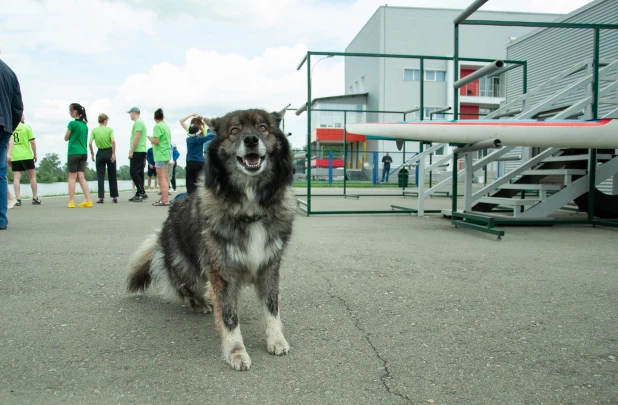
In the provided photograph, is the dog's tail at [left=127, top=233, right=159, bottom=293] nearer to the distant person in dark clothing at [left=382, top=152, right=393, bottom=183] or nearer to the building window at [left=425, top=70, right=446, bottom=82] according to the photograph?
the distant person in dark clothing at [left=382, top=152, right=393, bottom=183]

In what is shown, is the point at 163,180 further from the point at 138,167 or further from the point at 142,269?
the point at 142,269

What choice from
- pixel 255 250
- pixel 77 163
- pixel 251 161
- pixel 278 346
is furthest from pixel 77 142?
pixel 278 346

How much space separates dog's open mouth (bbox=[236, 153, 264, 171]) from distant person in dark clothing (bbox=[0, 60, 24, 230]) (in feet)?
16.7

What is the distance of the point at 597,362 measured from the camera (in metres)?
2.51

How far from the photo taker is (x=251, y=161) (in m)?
2.88

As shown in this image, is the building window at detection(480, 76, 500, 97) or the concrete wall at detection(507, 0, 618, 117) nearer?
the concrete wall at detection(507, 0, 618, 117)

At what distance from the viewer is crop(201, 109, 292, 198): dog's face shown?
2865mm

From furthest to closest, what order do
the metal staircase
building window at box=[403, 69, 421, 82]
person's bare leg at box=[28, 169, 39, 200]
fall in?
building window at box=[403, 69, 421, 82] → person's bare leg at box=[28, 169, 39, 200] → the metal staircase

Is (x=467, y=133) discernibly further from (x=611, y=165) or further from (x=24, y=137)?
(x=24, y=137)

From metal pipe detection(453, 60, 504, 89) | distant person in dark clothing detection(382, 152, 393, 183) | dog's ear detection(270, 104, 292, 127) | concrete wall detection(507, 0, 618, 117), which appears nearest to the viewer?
dog's ear detection(270, 104, 292, 127)

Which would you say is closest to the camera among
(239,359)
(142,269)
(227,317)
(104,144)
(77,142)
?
(239,359)

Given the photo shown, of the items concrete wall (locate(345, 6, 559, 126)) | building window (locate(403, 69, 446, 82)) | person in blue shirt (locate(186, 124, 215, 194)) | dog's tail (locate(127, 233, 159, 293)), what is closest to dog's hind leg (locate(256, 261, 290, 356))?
dog's tail (locate(127, 233, 159, 293))

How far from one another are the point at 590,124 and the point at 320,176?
21918 mm

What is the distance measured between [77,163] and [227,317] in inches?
362
